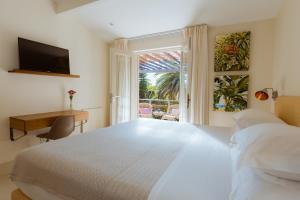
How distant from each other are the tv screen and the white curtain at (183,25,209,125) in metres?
2.27

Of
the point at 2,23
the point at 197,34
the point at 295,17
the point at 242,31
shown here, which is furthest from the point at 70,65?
the point at 295,17

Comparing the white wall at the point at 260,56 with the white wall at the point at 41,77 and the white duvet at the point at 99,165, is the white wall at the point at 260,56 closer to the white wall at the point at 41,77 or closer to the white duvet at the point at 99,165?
the white duvet at the point at 99,165

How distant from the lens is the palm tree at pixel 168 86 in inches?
243

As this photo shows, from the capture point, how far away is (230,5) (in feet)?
8.50

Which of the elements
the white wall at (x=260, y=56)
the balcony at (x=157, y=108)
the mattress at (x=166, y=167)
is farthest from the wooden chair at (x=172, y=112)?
the mattress at (x=166, y=167)

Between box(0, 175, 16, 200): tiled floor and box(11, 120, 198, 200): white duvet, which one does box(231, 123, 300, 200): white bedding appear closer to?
box(11, 120, 198, 200): white duvet

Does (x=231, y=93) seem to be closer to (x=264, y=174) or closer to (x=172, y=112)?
(x=264, y=174)

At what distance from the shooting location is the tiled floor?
184 cm

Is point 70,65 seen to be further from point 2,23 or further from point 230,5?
point 230,5

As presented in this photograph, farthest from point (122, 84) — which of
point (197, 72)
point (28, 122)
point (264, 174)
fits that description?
point (264, 174)

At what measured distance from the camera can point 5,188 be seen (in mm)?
1983

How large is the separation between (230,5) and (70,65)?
298 cm

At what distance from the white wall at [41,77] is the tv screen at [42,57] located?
0.40ft

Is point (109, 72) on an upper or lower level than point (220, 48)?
lower
